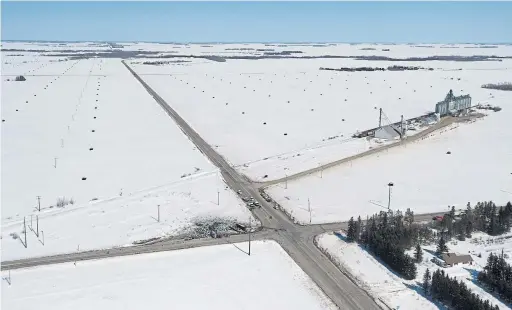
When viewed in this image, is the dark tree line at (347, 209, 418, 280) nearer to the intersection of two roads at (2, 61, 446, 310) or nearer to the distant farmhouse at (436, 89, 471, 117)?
the intersection of two roads at (2, 61, 446, 310)

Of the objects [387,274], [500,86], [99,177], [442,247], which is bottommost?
[387,274]

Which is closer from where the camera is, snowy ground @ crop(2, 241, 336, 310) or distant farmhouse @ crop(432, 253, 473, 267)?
snowy ground @ crop(2, 241, 336, 310)

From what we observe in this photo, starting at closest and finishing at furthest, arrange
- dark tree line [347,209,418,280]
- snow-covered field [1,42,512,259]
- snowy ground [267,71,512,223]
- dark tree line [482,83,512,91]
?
dark tree line [347,209,418,280], snow-covered field [1,42,512,259], snowy ground [267,71,512,223], dark tree line [482,83,512,91]

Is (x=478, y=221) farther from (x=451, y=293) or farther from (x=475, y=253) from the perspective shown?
(x=451, y=293)

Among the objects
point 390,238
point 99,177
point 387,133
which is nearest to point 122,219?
point 99,177

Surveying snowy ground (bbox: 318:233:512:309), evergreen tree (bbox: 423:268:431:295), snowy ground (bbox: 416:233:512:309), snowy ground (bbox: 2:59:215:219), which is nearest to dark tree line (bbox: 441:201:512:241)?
snowy ground (bbox: 416:233:512:309)

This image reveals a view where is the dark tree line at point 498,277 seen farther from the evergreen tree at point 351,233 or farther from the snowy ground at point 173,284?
the snowy ground at point 173,284
